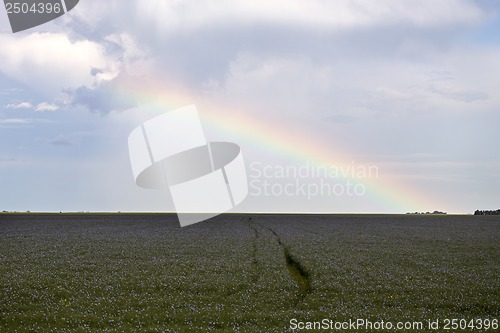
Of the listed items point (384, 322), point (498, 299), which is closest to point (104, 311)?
point (384, 322)

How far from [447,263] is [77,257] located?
30634mm

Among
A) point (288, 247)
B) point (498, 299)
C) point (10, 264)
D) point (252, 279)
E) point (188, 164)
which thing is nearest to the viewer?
point (498, 299)

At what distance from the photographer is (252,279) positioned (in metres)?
27.9

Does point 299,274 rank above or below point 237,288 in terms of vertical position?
below

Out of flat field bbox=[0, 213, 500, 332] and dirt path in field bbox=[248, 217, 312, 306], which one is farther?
dirt path in field bbox=[248, 217, 312, 306]

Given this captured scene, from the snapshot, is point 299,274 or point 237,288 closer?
point 237,288

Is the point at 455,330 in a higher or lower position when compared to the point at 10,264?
lower

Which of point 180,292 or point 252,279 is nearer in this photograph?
point 180,292

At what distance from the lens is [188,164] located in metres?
47.1

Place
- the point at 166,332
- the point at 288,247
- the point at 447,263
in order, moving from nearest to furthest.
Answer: the point at 166,332 < the point at 447,263 < the point at 288,247

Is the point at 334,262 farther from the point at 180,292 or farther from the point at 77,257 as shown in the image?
the point at 77,257

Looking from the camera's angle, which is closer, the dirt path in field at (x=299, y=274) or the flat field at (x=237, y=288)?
the flat field at (x=237, y=288)

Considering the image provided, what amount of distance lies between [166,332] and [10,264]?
68.8ft

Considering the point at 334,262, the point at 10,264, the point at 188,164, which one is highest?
the point at 188,164
